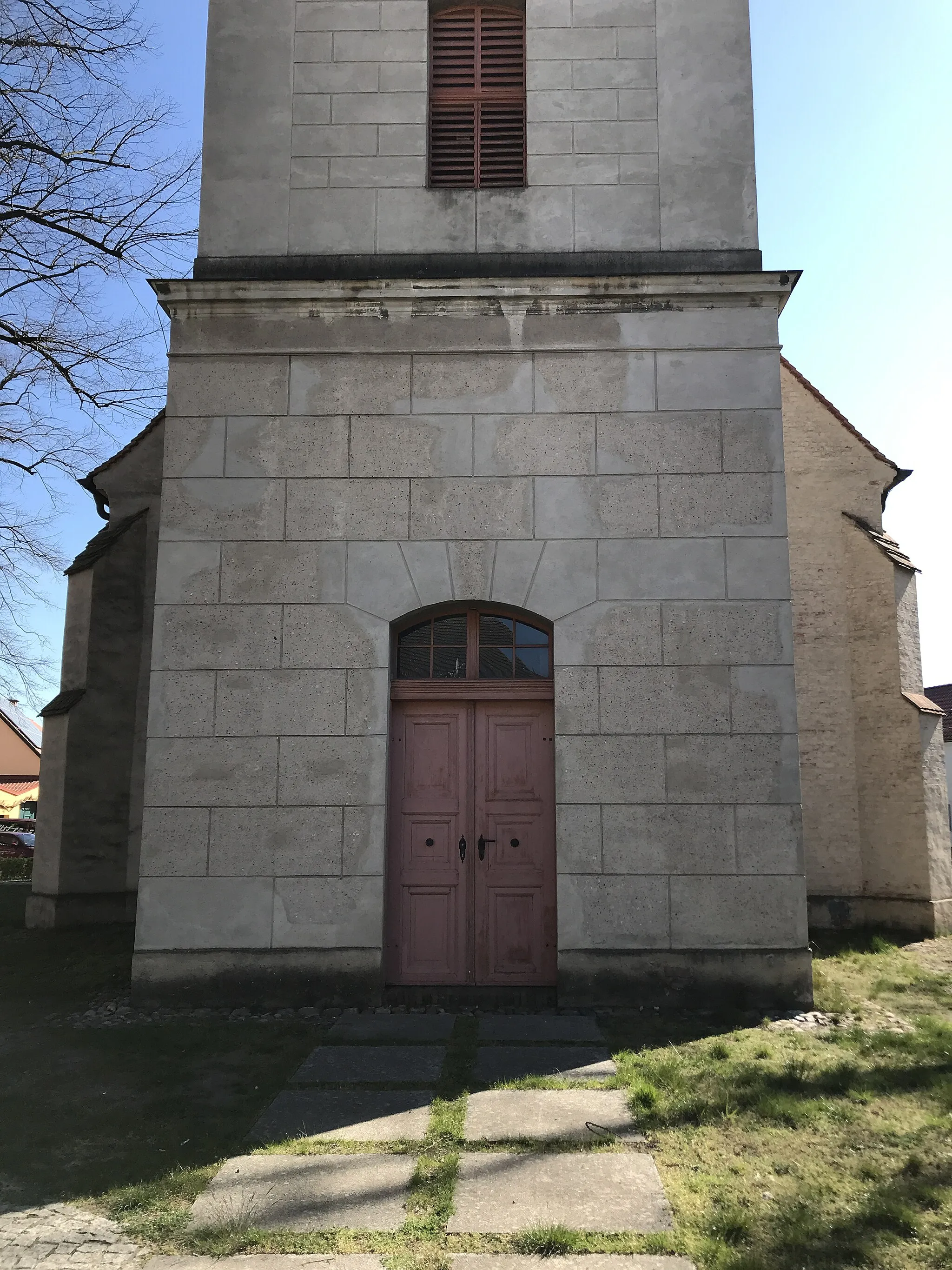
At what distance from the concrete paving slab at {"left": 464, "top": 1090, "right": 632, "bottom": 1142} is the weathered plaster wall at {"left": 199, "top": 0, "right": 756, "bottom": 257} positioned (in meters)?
7.01

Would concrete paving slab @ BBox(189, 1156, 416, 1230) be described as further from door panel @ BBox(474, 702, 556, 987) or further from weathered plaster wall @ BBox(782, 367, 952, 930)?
weathered plaster wall @ BBox(782, 367, 952, 930)

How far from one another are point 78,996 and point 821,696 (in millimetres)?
9409

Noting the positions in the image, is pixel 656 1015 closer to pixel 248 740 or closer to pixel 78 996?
pixel 248 740

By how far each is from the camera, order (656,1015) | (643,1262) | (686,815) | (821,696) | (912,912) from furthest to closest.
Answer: (821,696), (912,912), (686,815), (656,1015), (643,1262)

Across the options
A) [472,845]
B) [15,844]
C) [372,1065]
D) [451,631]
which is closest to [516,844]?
[472,845]

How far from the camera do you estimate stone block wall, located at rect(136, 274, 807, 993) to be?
7.93 meters

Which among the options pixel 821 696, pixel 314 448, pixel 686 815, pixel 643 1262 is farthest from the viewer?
pixel 821 696

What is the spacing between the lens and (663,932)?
7.82 m

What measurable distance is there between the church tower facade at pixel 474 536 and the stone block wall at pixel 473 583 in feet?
0.09

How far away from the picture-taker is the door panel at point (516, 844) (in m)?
8.15

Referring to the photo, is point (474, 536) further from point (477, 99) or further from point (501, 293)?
point (477, 99)

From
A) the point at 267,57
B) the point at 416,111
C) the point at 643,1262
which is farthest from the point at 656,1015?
Result: the point at 267,57

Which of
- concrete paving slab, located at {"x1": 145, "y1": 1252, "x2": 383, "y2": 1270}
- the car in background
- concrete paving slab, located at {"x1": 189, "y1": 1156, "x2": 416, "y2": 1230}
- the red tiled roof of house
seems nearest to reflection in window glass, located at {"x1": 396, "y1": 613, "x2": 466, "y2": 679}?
concrete paving slab, located at {"x1": 189, "y1": 1156, "x2": 416, "y2": 1230}

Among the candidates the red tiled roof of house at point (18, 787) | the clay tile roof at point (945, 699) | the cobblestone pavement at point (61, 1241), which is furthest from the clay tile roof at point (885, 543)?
the red tiled roof of house at point (18, 787)
